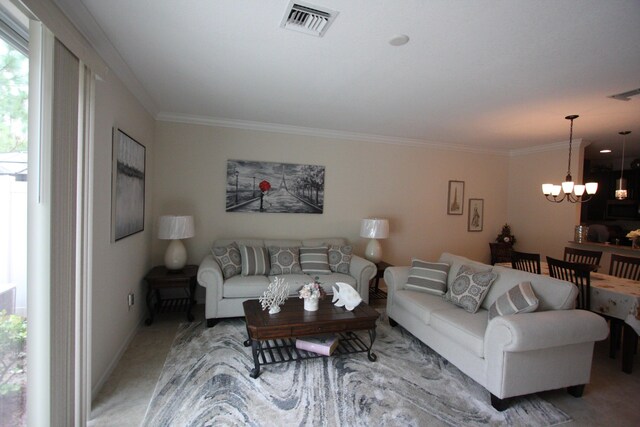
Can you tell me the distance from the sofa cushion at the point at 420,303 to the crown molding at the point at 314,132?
8.21ft

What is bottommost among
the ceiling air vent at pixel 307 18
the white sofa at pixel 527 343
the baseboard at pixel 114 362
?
the baseboard at pixel 114 362

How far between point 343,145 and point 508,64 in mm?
2686

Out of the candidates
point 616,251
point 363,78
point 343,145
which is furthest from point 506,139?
point 363,78

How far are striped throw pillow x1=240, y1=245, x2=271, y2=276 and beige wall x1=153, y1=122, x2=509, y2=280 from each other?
58 centimetres

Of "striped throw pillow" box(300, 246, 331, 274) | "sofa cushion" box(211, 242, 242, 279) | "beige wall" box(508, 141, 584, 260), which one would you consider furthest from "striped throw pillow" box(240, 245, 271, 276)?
"beige wall" box(508, 141, 584, 260)

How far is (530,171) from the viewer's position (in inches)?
216

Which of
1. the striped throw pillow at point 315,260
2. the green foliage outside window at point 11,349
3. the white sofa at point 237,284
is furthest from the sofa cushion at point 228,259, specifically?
the green foliage outside window at point 11,349

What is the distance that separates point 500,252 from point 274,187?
161 inches

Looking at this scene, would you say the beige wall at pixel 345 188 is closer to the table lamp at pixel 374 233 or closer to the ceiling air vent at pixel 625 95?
the table lamp at pixel 374 233

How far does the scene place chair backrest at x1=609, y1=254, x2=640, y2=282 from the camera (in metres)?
3.43

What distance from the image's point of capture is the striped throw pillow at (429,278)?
3.35 m

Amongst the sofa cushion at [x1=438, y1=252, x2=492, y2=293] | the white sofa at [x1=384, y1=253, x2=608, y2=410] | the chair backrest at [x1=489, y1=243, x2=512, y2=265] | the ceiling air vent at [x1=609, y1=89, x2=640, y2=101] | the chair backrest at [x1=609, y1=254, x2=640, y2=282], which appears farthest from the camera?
the chair backrest at [x1=489, y1=243, x2=512, y2=265]

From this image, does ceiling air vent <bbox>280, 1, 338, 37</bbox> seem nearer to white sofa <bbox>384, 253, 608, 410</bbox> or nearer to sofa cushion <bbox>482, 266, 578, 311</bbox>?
white sofa <bbox>384, 253, 608, 410</bbox>

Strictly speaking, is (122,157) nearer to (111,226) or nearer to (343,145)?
(111,226)
